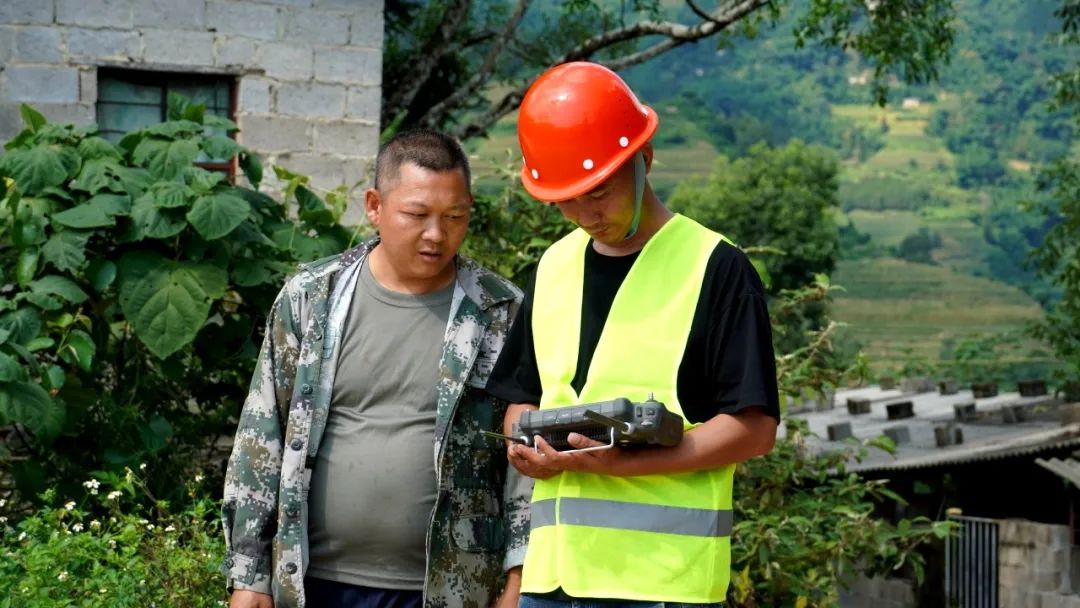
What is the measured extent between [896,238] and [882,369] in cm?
1370

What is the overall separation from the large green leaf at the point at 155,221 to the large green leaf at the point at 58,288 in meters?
0.28

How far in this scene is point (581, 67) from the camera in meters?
3.05

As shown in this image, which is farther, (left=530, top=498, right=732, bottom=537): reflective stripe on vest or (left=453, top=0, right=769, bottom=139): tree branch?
(left=453, top=0, right=769, bottom=139): tree branch

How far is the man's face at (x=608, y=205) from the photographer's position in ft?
9.73

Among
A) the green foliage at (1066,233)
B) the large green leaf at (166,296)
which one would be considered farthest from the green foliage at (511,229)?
the green foliage at (1066,233)

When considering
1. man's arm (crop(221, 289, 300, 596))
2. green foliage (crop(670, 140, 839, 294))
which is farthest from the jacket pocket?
green foliage (crop(670, 140, 839, 294))

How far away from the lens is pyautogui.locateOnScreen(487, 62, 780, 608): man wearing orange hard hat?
2900 millimetres

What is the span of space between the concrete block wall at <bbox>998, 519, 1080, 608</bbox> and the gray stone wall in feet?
30.0

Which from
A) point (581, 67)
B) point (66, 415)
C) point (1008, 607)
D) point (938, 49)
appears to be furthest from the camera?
point (1008, 607)

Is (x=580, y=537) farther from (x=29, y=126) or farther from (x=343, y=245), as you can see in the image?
(x=29, y=126)

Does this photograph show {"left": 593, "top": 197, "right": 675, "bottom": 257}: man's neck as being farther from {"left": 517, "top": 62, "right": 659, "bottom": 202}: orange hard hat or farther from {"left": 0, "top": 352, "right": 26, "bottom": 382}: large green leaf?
{"left": 0, "top": 352, "right": 26, "bottom": 382}: large green leaf

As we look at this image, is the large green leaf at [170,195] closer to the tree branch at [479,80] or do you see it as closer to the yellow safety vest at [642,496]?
the yellow safety vest at [642,496]

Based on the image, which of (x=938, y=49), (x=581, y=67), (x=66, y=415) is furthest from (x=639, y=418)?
(x=938, y=49)

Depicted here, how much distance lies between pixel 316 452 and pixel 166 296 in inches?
96.1
